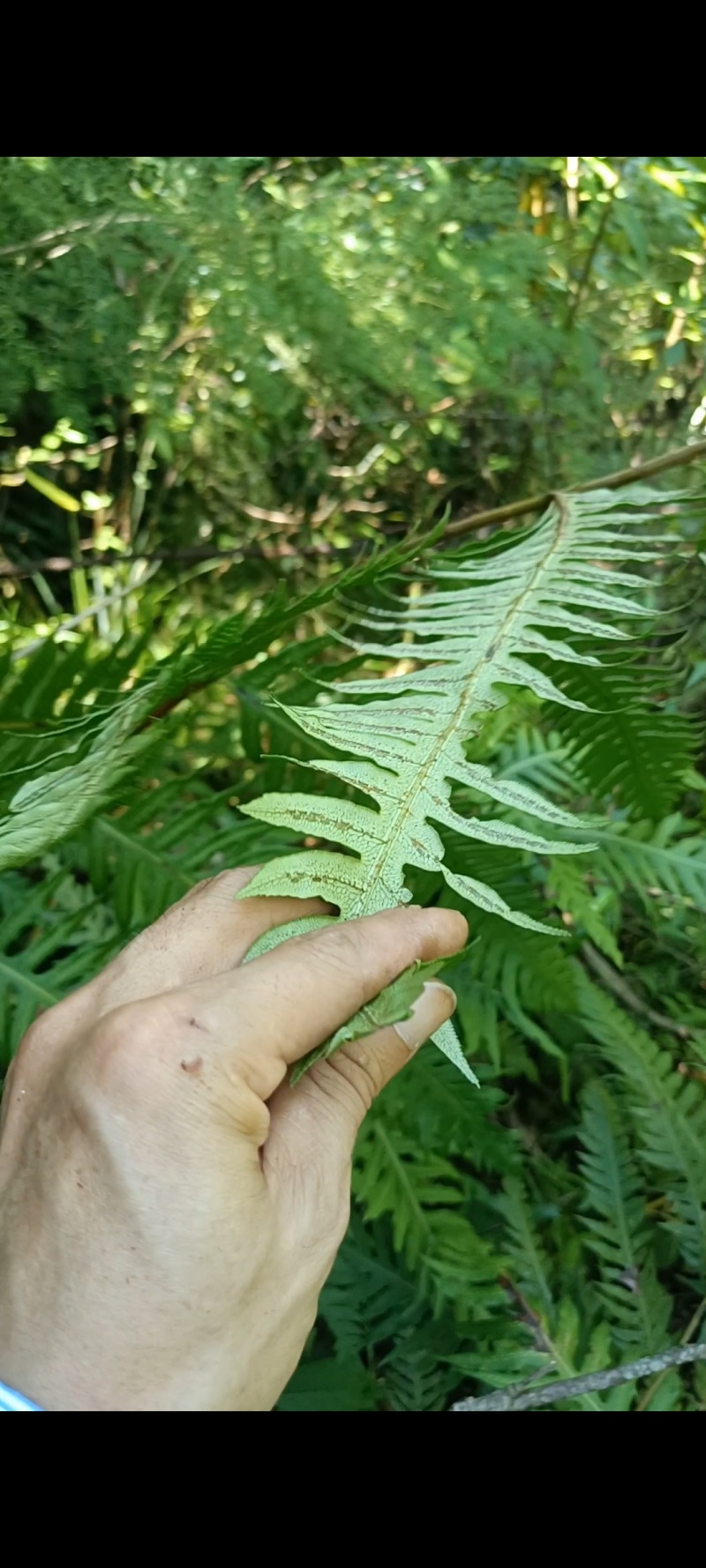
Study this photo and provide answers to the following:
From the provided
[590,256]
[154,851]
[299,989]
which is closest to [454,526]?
[154,851]

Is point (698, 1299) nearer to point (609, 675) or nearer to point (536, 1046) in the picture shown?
point (536, 1046)

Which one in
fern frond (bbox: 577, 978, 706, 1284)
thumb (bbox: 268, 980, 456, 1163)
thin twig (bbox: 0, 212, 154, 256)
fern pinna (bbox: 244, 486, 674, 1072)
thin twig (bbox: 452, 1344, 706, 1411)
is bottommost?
A: fern frond (bbox: 577, 978, 706, 1284)

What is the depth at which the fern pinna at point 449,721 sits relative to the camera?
50 cm

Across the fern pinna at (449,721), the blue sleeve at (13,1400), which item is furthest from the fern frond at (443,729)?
the blue sleeve at (13,1400)

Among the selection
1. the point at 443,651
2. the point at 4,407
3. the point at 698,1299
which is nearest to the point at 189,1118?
the point at 443,651

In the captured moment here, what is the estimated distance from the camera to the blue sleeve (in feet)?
1.61

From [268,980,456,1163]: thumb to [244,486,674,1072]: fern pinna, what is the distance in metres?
0.08

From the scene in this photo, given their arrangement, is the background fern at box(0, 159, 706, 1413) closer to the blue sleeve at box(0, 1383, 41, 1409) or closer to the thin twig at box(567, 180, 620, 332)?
the thin twig at box(567, 180, 620, 332)

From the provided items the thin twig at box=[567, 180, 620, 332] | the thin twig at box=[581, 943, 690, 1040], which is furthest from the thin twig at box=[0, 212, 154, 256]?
the thin twig at box=[581, 943, 690, 1040]

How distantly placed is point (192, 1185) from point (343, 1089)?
11 centimetres

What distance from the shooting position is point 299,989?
472 mm

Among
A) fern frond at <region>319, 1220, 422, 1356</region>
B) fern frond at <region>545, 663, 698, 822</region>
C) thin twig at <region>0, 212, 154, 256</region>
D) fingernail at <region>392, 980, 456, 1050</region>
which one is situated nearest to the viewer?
fingernail at <region>392, 980, 456, 1050</region>

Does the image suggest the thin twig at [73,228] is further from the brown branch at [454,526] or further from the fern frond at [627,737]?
the fern frond at [627,737]

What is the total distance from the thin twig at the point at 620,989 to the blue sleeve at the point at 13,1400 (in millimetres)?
814
